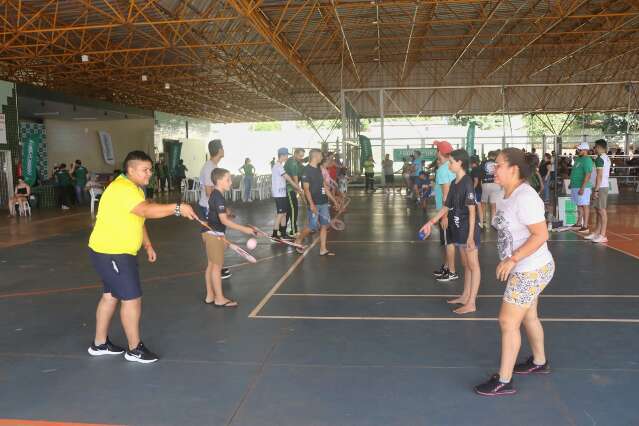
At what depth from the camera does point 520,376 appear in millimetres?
3869

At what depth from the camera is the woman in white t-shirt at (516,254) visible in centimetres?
330

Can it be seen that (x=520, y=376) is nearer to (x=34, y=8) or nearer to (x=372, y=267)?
(x=372, y=267)

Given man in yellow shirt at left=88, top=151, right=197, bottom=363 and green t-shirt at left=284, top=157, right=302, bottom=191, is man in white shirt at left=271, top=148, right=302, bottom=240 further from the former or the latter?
man in yellow shirt at left=88, top=151, right=197, bottom=363

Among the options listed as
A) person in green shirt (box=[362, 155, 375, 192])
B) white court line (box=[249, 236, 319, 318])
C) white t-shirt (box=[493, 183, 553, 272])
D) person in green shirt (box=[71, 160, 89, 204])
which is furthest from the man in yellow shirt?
person in green shirt (box=[362, 155, 375, 192])

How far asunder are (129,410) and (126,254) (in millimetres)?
1161

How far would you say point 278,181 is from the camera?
9.92 m

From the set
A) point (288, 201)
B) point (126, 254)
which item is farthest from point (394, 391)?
point (288, 201)

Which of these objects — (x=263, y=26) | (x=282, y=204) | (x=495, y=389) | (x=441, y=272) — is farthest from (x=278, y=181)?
(x=263, y=26)

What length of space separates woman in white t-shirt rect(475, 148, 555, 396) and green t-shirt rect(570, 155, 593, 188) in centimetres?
714

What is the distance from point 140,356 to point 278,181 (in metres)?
5.96

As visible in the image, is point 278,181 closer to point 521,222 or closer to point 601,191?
point 601,191

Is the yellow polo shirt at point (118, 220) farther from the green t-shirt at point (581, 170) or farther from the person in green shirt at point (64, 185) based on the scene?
the person in green shirt at point (64, 185)

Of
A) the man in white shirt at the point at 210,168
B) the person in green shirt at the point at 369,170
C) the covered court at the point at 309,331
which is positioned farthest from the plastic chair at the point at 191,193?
the man in white shirt at the point at 210,168

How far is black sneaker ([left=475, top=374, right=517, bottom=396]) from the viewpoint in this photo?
3.56 metres
